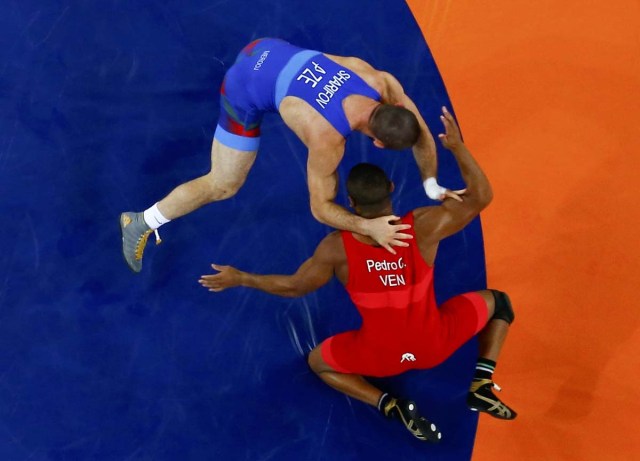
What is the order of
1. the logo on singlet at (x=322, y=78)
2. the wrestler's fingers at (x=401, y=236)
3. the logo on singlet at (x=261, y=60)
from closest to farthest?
the wrestler's fingers at (x=401, y=236)
the logo on singlet at (x=322, y=78)
the logo on singlet at (x=261, y=60)

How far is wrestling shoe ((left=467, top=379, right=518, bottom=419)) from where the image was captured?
13.6ft

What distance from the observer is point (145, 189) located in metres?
4.68

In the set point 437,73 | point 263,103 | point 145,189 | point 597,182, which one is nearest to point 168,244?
point 145,189

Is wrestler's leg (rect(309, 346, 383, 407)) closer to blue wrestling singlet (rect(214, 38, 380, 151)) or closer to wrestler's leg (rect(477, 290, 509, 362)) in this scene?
wrestler's leg (rect(477, 290, 509, 362))

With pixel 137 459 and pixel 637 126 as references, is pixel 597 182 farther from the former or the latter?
pixel 137 459

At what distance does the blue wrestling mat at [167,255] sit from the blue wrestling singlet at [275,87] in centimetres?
71

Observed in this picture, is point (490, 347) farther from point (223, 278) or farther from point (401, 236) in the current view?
point (223, 278)

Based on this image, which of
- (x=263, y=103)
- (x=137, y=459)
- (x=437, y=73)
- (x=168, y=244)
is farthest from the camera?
(x=437, y=73)

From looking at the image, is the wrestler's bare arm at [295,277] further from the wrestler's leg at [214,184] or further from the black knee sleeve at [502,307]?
the black knee sleeve at [502,307]

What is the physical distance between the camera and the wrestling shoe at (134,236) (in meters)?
4.40

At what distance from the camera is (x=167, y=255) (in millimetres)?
4625

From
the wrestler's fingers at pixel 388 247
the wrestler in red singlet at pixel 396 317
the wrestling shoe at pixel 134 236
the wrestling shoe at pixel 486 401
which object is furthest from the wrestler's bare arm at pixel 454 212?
the wrestling shoe at pixel 134 236

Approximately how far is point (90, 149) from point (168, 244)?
0.70 meters

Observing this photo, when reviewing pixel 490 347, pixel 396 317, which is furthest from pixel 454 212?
pixel 490 347
